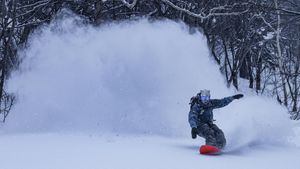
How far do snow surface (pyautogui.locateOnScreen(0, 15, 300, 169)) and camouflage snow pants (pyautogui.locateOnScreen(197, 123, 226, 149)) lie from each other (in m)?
0.25

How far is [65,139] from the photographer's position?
27.9 ft

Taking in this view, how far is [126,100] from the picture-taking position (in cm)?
1055

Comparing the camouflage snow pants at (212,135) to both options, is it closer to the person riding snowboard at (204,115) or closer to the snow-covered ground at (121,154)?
the person riding snowboard at (204,115)

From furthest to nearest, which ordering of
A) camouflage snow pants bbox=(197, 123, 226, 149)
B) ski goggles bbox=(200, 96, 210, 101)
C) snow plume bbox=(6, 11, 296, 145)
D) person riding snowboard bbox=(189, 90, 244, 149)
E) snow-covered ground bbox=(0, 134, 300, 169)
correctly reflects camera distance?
snow plume bbox=(6, 11, 296, 145) < ski goggles bbox=(200, 96, 210, 101) < person riding snowboard bbox=(189, 90, 244, 149) < camouflage snow pants bbox=(197, 123, 226, 149) < snow-covered ground bbox=(0, 134, 300, 169)

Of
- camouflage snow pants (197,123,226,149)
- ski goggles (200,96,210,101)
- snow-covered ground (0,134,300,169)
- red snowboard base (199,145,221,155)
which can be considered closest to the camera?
snow-covered ground (0,134,300,169)

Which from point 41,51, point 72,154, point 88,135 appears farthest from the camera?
point 41,51

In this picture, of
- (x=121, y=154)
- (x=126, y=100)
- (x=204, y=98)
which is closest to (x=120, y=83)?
(x=126, y=100)

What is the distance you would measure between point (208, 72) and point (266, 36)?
1441 cm

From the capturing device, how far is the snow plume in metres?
9.95

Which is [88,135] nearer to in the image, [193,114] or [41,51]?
[193,114]

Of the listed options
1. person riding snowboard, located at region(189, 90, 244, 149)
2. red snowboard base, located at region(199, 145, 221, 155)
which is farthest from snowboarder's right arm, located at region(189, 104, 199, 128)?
red snowboard base, located at region(199, 145, 221, 155)

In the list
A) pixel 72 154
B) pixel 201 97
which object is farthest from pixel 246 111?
pixel 72 154

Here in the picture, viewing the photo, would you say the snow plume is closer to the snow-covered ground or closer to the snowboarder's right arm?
the snow-covered ground

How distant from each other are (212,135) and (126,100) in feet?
10.1
